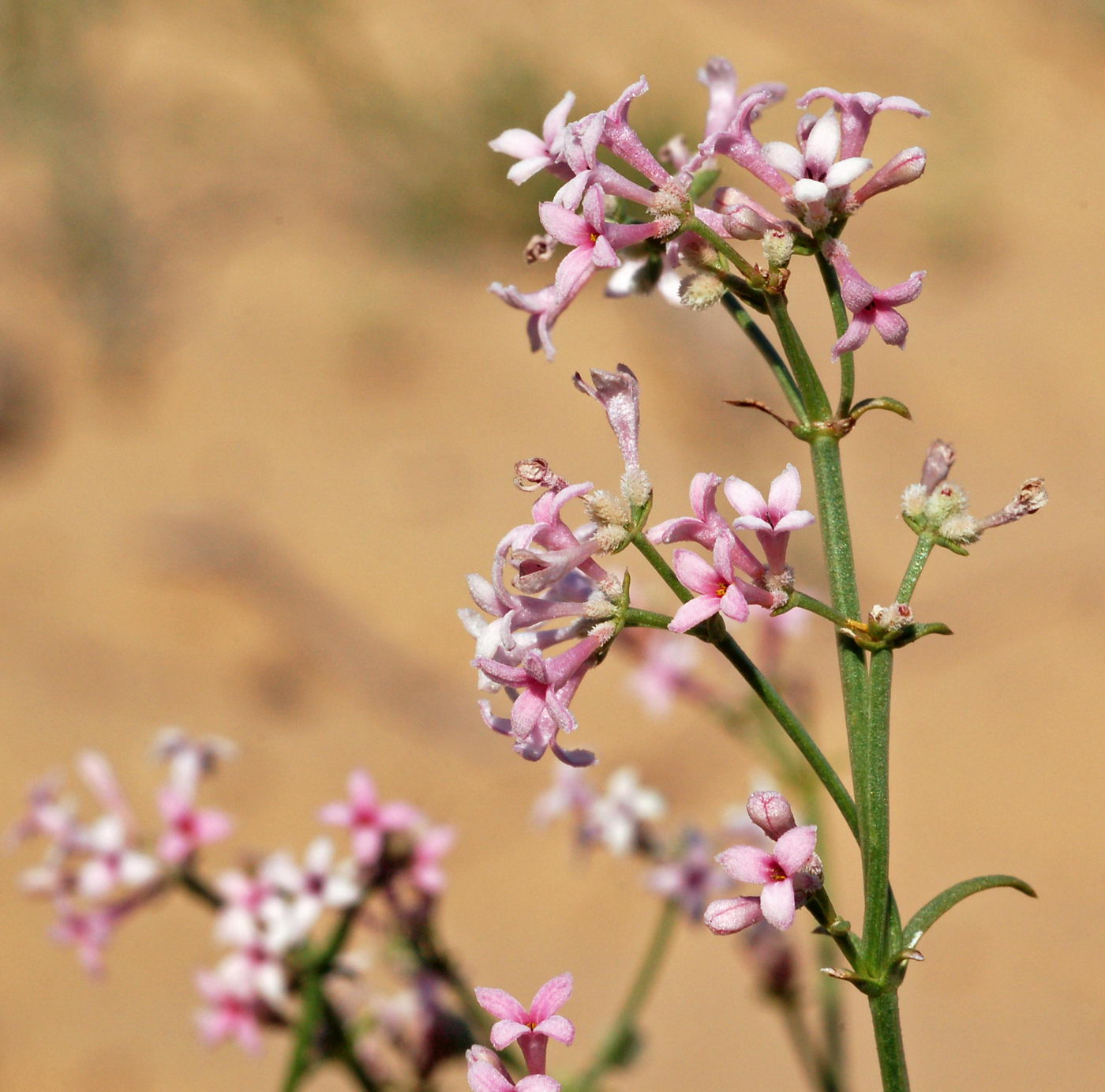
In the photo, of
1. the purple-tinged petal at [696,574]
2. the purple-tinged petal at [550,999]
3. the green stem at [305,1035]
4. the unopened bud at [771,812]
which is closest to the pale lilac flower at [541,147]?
the purple-tinged petal at [696,574]

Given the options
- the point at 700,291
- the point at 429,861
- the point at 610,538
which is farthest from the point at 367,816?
the point at 700,291

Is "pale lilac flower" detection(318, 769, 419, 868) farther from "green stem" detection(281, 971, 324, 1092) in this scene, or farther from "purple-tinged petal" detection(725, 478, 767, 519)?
"purple-tinged petal" detection(725, 478, 767, 519)

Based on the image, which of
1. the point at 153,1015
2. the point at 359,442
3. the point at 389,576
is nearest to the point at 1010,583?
the point at 389,576

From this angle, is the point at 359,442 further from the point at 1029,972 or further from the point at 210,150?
the point at 1029,972

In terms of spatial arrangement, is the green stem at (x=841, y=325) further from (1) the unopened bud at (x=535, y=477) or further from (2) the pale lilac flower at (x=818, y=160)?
(1) the unopened bud at (x=535, y=477)

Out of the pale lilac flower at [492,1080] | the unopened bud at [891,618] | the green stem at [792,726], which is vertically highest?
the unopened bud at [891,618]

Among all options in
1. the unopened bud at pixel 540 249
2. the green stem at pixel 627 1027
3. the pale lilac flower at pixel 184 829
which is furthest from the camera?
the green stem at pixel 627 1027

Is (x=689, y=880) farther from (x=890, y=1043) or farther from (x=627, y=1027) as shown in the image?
(x=890, y=1043)
